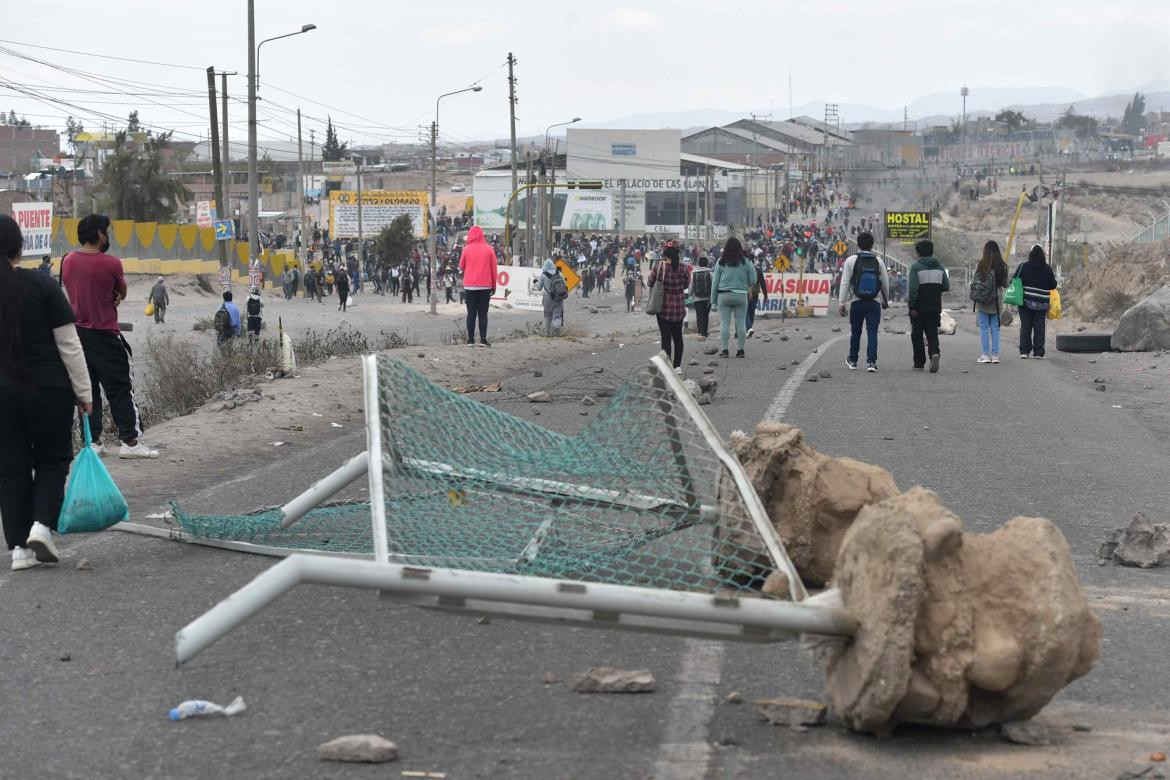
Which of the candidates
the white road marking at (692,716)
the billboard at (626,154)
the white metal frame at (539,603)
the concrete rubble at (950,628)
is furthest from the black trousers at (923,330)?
the billboard at (626,154)

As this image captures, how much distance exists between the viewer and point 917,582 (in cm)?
400

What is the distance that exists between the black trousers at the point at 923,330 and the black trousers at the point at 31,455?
38.8ft

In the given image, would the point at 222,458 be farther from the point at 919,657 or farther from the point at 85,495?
the point at 919,657

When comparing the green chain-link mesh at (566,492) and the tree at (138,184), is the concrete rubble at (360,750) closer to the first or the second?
the green chain-link mesh at (566,492)

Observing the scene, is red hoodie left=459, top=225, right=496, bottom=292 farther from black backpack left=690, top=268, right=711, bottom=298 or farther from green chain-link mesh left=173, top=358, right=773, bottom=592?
green chain-link mesh left=173, top=358, right=773, bottom=592

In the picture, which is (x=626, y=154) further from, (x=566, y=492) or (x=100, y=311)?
(x=566, y=492)

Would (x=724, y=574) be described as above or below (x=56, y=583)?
above

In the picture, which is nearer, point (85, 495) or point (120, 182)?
point (85, 495)

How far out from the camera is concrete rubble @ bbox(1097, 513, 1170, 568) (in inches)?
257

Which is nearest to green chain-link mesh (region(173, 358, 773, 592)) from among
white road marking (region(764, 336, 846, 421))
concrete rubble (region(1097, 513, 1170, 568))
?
concrete rubble (region(1097, 513, 1170, 568))

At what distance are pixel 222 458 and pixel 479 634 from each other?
5.90 metres

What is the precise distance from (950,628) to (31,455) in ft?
15.5

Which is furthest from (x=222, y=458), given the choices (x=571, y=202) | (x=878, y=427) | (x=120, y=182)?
(x=571, y=202)

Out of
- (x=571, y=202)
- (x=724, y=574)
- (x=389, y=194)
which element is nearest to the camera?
(x=724, y=574)
